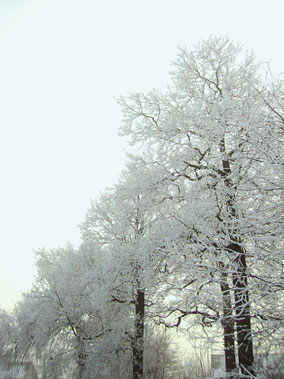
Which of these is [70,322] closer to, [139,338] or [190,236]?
[139,338]

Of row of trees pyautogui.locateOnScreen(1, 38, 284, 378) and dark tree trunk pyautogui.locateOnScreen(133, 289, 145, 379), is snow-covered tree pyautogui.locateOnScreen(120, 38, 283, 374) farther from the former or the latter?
dark tree trunk pyautogui.locateOnScreen(133, 289, 145, 379)

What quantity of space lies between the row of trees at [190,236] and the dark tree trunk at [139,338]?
0.04 metres

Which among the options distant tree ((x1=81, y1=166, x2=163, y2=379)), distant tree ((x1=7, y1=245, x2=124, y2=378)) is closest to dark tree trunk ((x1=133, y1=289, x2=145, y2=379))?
distant tree ((x1=81, y1=166, x2=163, y2=379))

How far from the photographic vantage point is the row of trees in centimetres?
383

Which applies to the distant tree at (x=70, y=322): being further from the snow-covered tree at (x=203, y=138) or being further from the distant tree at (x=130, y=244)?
the snow-covered tree at (x=203, y=138)

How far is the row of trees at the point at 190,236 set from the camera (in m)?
3.83

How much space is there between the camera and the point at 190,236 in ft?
23.2

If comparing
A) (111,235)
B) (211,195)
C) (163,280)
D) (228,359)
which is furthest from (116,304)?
(211,195)

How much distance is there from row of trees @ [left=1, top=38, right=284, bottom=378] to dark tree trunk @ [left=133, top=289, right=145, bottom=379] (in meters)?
0.04

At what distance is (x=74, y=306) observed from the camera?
43.4ft

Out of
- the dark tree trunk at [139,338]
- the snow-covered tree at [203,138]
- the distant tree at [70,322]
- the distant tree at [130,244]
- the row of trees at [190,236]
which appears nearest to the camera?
the row of trees at [190,236]

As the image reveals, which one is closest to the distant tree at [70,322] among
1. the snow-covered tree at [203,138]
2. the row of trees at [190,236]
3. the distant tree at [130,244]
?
the row of trees at [190,236]

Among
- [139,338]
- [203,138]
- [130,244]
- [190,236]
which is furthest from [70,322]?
[203,138]

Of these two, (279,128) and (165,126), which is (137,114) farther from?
(279,128)
